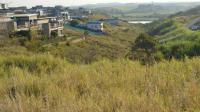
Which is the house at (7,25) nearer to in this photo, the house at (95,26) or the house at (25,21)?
the house at (25,21)

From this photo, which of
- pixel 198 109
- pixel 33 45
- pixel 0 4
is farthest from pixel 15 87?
pixel 0 4

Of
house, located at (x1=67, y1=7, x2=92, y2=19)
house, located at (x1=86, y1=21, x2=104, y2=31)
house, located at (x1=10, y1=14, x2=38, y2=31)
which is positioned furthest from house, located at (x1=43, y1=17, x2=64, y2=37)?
house, located at (x1=67, y1=7, x2=92, y2=19)

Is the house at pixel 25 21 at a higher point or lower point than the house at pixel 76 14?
higher

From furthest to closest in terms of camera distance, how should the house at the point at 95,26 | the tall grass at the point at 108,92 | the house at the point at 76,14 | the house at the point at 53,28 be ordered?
the house at the point at 76,14, the house at the point at 95,26, the house at the point at 53,28, the tall grass at the point at 108,92

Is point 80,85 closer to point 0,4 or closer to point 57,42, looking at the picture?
point 57,42

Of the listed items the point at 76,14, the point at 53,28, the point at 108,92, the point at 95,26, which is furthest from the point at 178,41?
the point at 76,14

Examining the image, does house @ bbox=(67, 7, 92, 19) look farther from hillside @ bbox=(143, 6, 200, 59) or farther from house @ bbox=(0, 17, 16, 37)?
house @ bbox=(0, 17, 16, 37)

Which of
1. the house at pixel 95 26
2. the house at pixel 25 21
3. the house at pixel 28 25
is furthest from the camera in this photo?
the house at pixel 95 26

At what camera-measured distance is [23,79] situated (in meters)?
5.18

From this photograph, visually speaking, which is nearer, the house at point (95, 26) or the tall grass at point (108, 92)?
the tall grass at point (108, 92)

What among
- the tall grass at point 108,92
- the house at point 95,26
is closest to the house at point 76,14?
the house at point 95,26

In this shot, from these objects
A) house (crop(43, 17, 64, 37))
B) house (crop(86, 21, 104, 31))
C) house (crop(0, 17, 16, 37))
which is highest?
house (crop(0, 17, 16, 37))

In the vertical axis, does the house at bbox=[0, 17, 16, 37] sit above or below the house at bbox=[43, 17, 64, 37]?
above

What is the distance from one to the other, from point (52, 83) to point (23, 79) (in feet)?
1.54
